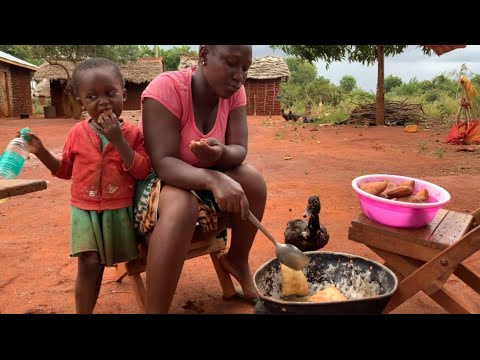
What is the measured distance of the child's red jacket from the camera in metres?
2.03

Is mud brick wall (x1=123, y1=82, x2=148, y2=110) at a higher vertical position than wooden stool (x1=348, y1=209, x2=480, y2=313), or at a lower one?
higher

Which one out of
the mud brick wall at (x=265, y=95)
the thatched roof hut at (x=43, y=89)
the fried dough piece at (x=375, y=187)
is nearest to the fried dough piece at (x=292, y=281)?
the fried dough piece at (x=375, y=187)

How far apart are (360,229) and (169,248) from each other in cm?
98

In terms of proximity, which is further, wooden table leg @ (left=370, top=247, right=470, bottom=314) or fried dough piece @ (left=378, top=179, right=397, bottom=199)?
fried dough piece @ (left=378, top=179, right=397, bottom=199)

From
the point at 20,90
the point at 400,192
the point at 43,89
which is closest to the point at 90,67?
the point at 400,192

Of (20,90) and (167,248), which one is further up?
(20,90)

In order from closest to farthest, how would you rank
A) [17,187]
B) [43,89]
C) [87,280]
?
[17,187] < [87,280] < [43,89]

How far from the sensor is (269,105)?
21219 millimetres

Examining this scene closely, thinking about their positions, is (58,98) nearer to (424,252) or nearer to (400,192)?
(400,192)

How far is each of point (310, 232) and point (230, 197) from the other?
137 cm

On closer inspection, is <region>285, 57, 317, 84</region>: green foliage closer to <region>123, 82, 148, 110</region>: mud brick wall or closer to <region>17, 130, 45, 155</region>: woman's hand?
<region>123, 82, 148, 110</region>: mud brick wall

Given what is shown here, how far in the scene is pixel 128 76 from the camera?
20297mm

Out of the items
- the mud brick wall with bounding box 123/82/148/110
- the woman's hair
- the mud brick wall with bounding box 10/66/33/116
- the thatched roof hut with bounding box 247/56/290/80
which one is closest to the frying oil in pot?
the woman's hair

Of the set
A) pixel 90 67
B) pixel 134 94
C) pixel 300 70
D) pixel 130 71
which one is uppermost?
pixel 300 70
